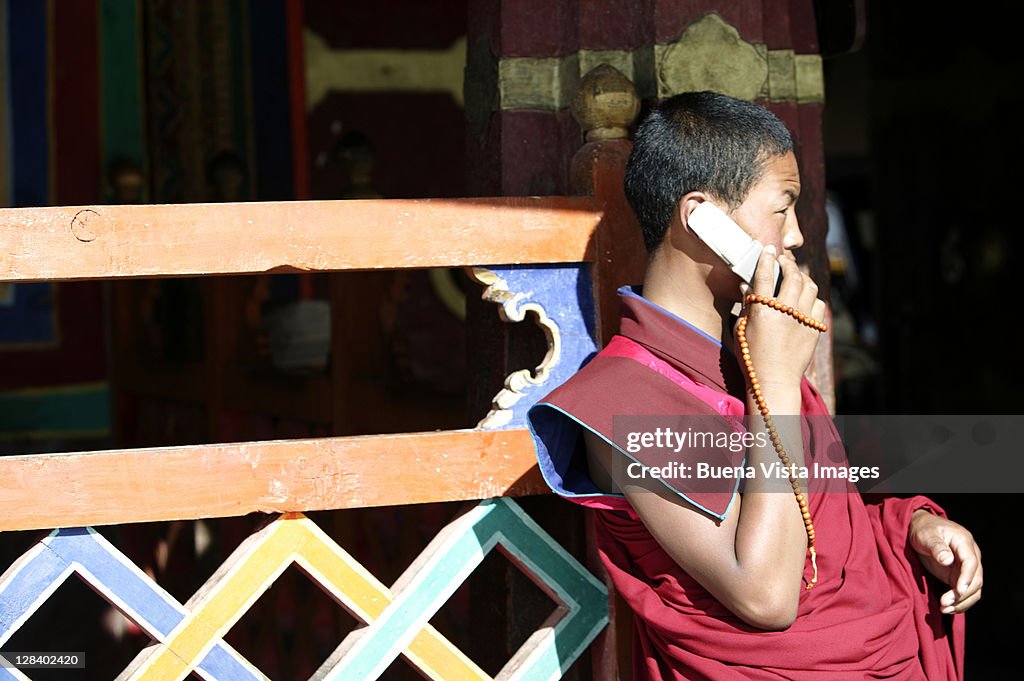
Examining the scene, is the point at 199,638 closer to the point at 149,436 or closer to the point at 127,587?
the point at 127,587

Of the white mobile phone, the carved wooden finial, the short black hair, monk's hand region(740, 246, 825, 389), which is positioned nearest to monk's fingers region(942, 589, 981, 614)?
monk's hand region(740, 246, 825, 389)

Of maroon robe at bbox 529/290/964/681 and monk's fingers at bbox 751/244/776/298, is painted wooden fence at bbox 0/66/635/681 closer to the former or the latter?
maroon robe at bbox 529/290/964/681

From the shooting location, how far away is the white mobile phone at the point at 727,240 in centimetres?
168

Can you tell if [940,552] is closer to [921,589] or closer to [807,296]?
[921,589]

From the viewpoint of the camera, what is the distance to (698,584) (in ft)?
5.47

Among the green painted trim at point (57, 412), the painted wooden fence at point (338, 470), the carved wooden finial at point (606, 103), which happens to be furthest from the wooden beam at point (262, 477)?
the green painted trim at point (57, 412)

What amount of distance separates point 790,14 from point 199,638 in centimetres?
153

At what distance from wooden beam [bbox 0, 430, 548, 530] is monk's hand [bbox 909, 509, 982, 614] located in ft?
1.94

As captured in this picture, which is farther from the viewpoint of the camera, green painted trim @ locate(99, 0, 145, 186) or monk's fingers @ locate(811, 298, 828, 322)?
green painted trim @ locate(99, 0, 145, 186)

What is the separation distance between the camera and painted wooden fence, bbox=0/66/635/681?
1686 mm

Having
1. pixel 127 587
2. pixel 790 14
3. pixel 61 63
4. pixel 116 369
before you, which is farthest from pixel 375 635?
pixel 61 63

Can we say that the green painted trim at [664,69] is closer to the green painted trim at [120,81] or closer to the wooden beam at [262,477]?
the wooden beam at [262,477]

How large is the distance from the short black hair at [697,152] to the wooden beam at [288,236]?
16 cm

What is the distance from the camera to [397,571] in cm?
306
